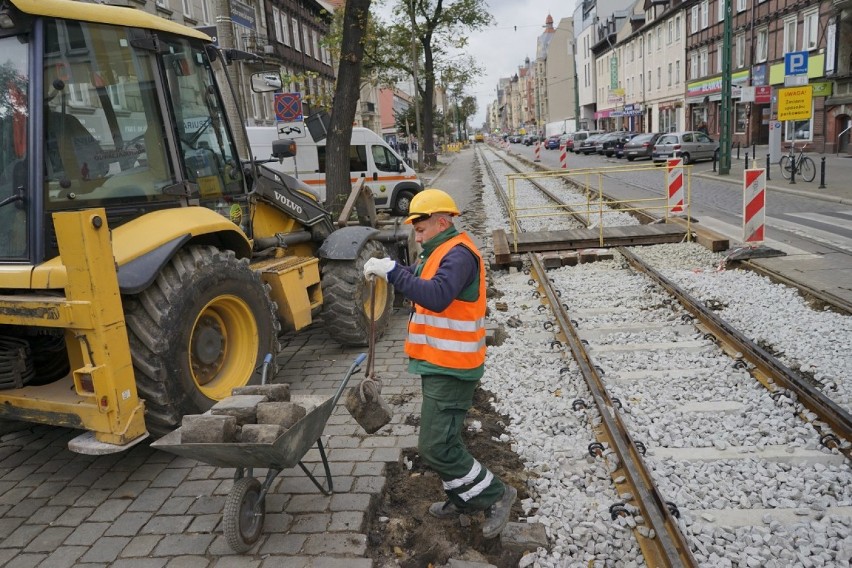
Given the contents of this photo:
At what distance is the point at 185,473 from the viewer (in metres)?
4.72

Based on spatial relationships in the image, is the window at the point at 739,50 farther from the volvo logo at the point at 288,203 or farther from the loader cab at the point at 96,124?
the loader cab at the point at 96,124

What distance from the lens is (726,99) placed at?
2320cm

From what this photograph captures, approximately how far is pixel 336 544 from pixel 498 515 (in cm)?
90

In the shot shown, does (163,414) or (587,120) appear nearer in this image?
(163,414)

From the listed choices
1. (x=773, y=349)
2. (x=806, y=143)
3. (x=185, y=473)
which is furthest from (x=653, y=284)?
(x=806, y=143)

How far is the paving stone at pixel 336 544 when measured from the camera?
3.69 m

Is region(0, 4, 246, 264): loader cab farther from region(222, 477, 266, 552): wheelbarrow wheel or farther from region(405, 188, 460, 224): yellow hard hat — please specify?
region(405, 188, 460, 224): yellow hard hat

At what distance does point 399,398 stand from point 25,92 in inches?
139

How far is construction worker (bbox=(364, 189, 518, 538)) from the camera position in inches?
142

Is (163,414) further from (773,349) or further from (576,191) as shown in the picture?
(576,191)

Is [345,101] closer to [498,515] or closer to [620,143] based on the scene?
[498,515]

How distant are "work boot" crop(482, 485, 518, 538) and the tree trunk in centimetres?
909

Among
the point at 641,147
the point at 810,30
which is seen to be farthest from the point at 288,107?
the point at 810,30

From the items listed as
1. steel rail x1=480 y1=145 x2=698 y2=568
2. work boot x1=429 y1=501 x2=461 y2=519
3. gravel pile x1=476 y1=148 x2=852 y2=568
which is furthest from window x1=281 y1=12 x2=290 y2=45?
work boot x1=429 y1=501 x2=461 y2=519
